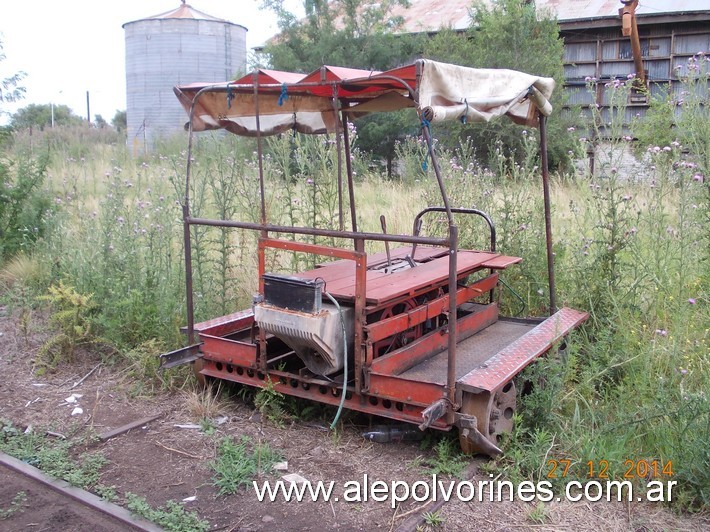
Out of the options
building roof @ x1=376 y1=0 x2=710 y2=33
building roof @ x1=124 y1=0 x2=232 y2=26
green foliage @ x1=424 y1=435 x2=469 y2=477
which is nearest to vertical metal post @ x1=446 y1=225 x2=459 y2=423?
green foliage @ x1=424 y1=435 x2=469 y2=477

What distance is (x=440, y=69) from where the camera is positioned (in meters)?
3.87

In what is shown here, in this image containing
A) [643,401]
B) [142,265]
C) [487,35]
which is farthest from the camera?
[487,35]

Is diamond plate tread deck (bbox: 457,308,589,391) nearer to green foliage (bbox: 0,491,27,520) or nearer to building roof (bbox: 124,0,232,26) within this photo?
green foliage (bbox: 0,491,27,520)

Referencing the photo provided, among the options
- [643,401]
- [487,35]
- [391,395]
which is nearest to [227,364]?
[391,395]

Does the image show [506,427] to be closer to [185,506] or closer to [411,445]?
[411,445]

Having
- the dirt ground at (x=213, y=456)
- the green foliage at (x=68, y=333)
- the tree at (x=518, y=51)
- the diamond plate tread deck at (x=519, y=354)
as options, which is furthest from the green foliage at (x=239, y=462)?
the tree at (x=518, y=51)

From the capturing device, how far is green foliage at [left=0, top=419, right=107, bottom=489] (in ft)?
13.3

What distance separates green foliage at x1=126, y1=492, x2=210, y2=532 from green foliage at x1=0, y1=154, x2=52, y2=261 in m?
5.71

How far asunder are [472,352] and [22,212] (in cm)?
624

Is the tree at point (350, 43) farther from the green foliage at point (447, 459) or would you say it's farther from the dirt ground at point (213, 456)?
the green foliage at point (447, 459)

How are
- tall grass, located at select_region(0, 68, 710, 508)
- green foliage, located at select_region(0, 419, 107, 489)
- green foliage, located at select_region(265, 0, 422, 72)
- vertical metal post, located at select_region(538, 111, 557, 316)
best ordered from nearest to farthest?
1. green foliage, located at select_region(0, 419, 107, 489)
2. tall grass, located at select_region(0, 68, 710, 508)
3. vertical metal post, located at select_region(538, 111, 557, 316)
4. green foliage, located at select_region(265, 0, 422, 72)

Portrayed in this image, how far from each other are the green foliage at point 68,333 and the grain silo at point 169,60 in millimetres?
14468

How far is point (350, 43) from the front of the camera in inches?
695

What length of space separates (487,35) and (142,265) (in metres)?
11.1
